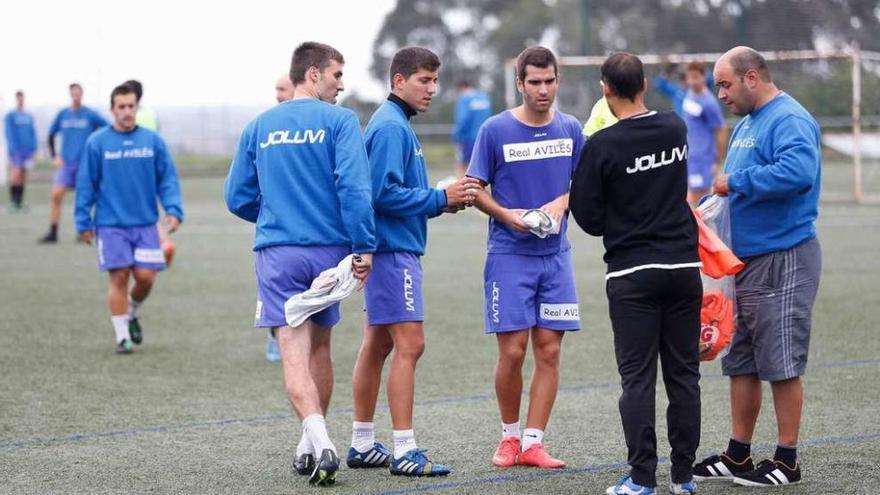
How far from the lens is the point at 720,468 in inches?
242

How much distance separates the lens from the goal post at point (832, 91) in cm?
2403

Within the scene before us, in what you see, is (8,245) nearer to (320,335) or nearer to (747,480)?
(320,335)

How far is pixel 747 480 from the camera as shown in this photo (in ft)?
19.7

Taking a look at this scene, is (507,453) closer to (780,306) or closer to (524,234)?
(524,234)

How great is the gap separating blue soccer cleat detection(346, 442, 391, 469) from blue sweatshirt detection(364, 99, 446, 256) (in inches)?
38.4

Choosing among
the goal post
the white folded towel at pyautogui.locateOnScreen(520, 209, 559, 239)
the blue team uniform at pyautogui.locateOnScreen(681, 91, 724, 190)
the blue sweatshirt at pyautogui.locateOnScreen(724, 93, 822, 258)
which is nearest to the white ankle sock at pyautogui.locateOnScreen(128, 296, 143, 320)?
the white folded towel at pyautogui.locateOnScreen(520, 209, 559, 239)

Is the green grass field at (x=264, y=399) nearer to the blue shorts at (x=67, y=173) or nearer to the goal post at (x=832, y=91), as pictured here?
the blue shorts at (x=67, y=173)

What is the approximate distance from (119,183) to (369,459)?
15.3ft

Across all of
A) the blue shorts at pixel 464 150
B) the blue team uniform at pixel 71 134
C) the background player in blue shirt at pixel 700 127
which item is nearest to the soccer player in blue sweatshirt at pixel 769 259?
the background player in blue shirt at pixel 700 127

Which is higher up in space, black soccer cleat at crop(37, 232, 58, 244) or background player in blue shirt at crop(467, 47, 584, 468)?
background player in blue shirt at crop(467, 47, 584, 468)

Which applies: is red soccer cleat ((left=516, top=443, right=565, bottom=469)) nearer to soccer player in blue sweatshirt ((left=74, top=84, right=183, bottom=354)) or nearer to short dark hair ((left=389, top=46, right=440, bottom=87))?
short dark hair ((left=389, top=46, right=440, bottom=87))

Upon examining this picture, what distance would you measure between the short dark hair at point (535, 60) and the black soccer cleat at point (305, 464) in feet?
6.55

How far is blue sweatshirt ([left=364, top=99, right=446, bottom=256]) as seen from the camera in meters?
6.25

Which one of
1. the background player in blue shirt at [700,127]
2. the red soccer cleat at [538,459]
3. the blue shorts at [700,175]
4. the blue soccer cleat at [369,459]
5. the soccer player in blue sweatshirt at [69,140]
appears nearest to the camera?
the red soccer cleat at [538,459]
